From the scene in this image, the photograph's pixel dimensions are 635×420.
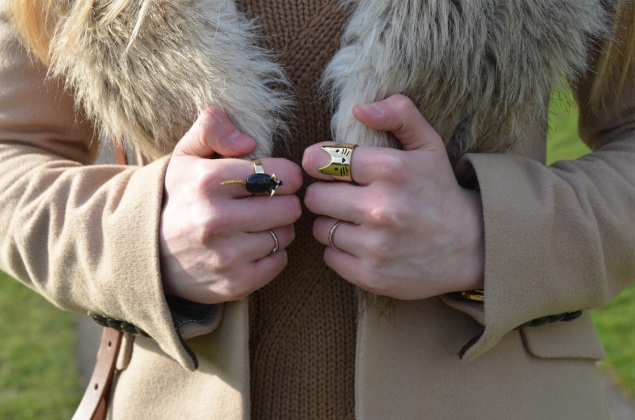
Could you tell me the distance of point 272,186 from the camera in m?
0.94

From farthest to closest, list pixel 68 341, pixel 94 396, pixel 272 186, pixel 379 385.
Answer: pixel 68 341 < pixel 94 396 < pixel 379 385 < pixel 272 186

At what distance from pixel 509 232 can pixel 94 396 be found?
0.86 meters

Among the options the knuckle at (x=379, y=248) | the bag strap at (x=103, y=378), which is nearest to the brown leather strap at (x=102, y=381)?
the bag strap at (x=103, y=378)

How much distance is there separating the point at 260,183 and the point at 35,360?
280 centimetres

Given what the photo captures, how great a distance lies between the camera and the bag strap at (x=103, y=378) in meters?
1.22

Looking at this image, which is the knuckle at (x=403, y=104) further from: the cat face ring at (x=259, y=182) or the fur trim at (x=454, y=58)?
the cat face ring at (x=259, y=182)

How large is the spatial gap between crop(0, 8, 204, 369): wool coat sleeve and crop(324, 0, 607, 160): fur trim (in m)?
0.36

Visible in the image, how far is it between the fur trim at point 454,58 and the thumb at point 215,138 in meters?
0.15

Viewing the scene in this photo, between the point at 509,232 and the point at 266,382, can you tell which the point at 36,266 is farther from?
the point at 509,232

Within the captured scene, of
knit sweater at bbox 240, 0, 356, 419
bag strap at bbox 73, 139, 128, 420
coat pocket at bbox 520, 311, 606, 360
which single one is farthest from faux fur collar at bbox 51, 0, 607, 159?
coat pocket at bbox 520, 311, 606, 360

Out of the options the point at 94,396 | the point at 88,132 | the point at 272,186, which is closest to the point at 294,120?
the point at 272,186

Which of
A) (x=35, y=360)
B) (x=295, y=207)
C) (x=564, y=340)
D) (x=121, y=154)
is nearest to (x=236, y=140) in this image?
(x=295, y=207)

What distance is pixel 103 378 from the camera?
123 centimetres

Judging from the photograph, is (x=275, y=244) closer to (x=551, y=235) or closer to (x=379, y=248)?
(x=379, y=248)
